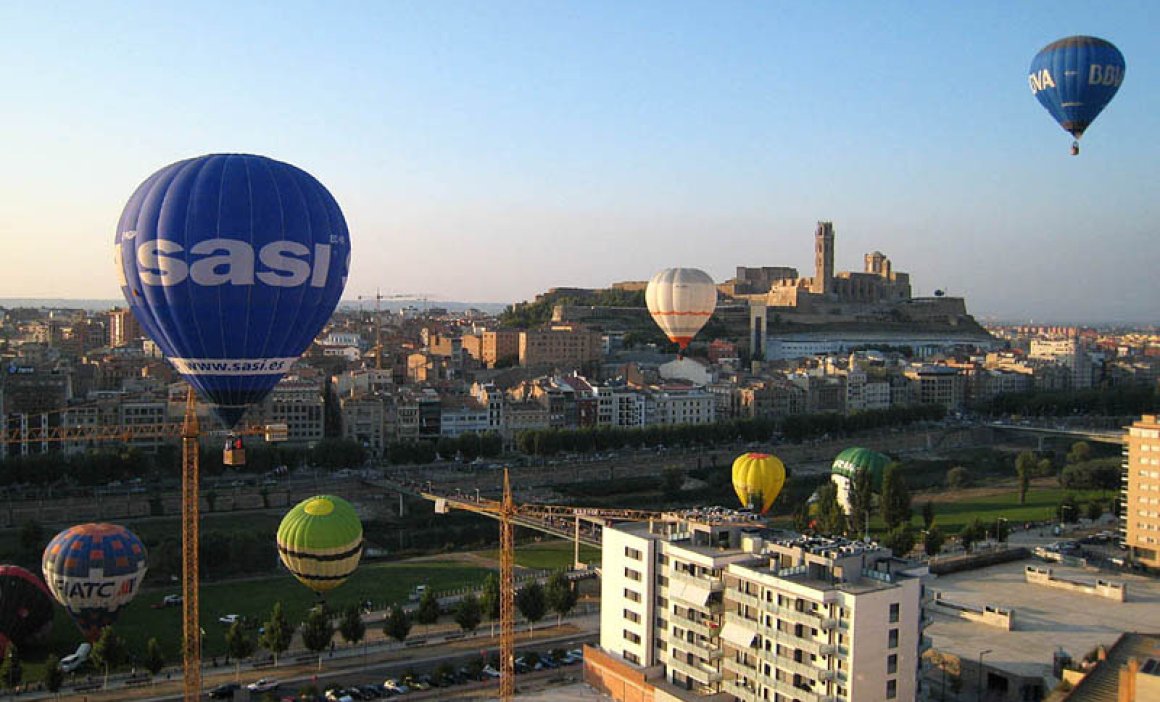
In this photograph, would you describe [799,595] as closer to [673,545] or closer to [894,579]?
[894,579]

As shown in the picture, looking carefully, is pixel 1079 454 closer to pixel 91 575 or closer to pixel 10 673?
pixel 91 575

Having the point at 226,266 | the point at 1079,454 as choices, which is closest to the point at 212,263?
the point at 226,266

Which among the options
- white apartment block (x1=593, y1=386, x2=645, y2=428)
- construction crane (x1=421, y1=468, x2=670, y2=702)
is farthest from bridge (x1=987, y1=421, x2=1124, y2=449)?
construction crane (x1=421, y1=468, x2=670, y2=702)

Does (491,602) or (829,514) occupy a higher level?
(829,514)

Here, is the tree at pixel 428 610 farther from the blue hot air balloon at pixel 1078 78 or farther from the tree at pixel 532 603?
the blue hot air balloon at pixel 1078 78

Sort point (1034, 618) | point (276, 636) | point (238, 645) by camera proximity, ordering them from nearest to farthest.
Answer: point (238, 645) < point (276, 636) < point (1034, 618)

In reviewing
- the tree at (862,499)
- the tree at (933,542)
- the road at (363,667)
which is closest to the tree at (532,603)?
the road at (363,667)

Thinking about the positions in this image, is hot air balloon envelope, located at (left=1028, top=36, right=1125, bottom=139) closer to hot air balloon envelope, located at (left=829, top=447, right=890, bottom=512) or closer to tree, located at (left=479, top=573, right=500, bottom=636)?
hot air balloon envelope, located at (left=829, top=447, right=890, bottom=512)
